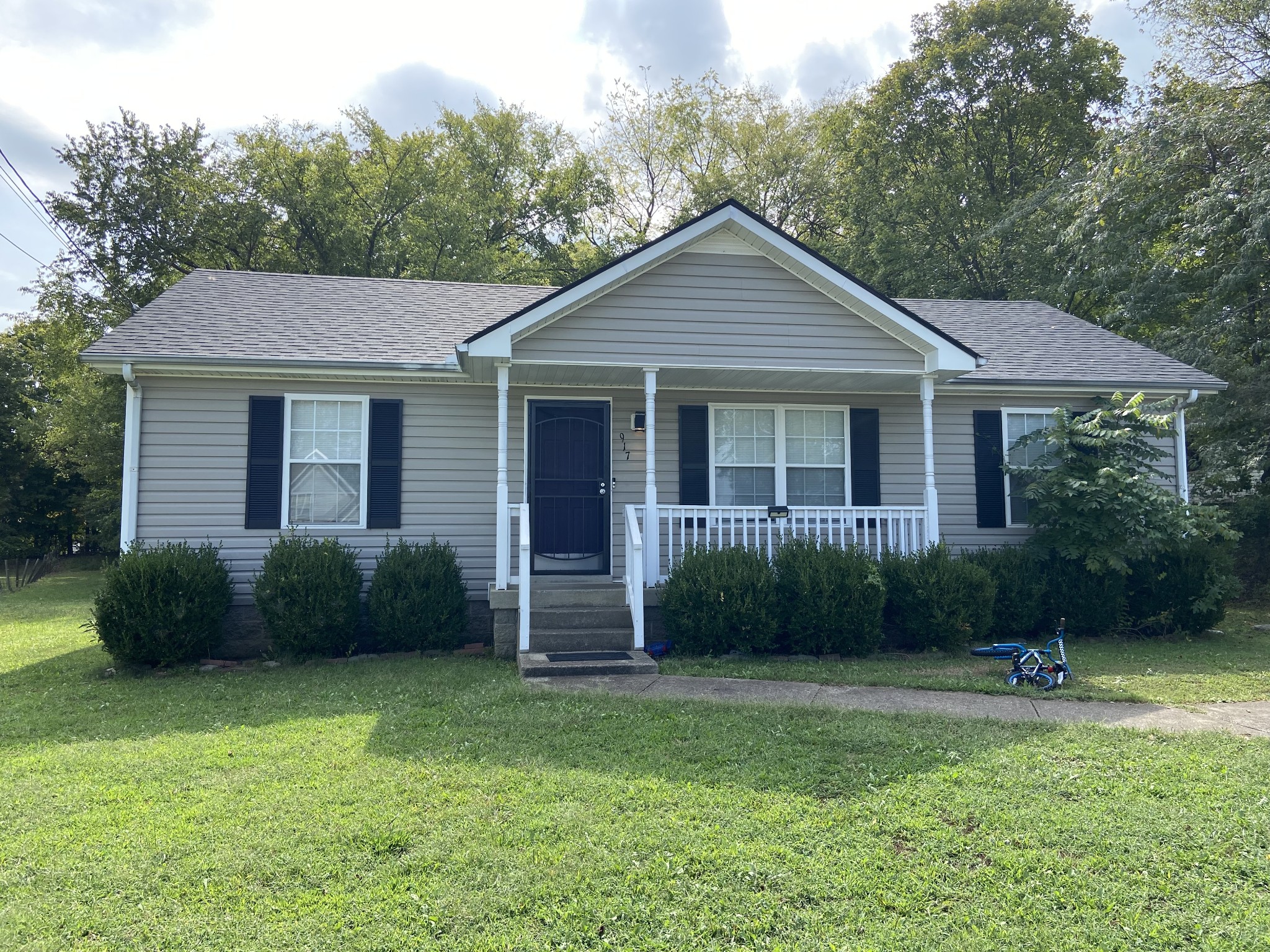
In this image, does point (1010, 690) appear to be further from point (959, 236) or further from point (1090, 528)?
point (959, 236)

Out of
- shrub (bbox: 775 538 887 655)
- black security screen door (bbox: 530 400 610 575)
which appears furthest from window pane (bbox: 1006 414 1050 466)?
black security screen door (bbox: 530 400 610 575)

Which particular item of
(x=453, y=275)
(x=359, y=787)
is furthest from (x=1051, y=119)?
(x=359, y=787)

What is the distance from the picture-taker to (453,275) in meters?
22.5

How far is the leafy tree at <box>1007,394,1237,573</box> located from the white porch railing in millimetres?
1491

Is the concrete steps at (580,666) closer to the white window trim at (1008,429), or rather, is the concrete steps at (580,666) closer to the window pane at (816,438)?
the window pane at (816,438)

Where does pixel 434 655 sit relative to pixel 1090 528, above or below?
below

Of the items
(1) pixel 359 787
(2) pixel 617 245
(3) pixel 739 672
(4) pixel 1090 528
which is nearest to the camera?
(1) pixel 359 787

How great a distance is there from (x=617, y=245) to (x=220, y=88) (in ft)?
60.9

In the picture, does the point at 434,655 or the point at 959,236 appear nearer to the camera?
the point at 434,655

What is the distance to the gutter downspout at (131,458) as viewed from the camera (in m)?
8.84

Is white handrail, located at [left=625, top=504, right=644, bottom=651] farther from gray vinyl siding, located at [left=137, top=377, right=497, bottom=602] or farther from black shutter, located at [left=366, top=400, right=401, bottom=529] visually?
black shutter, located at [left=366, top=400, right=401, bottom=529]

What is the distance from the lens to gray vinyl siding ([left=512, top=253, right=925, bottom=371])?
859 centimetres

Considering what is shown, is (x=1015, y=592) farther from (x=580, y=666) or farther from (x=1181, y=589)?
(x=580, y=666)

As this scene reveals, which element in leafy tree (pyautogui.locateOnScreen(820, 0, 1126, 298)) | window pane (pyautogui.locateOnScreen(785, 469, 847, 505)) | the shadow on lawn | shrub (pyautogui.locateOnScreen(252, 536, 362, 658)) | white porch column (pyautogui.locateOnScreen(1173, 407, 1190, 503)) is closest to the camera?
the shadow on lawn
